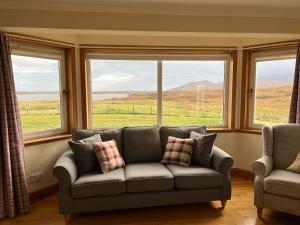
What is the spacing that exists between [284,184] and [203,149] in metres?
0.90

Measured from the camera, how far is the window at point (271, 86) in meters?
3.38

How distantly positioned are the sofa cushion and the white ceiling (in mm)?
1465

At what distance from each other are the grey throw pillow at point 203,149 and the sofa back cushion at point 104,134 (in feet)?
3.11

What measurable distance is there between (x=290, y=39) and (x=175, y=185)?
2.37 metres

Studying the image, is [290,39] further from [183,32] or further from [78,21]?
[78,21]

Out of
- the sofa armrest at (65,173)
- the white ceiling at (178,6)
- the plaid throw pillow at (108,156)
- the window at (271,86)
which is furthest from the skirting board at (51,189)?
the white ceiling at (178,6)

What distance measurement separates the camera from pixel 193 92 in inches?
151

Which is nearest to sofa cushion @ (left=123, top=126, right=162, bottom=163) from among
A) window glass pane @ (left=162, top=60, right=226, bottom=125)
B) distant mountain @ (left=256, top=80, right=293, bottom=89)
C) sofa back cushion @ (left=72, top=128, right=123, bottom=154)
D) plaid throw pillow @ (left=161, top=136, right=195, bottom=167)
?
sofa back cushion @ (left=72, top=128, right=123, bottom=154)

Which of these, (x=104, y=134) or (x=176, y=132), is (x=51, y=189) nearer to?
(x=104, y=134)

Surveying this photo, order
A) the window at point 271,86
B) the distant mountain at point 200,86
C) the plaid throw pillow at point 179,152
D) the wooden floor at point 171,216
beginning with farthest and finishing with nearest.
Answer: the distant mountain at point 200,86 < the window at point 271,86 < the plaid throw pillow at point 179,152 < the wooden floor at point 171,216

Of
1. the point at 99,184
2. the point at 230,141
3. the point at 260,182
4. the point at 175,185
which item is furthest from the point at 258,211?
Answer: the point at 99,184

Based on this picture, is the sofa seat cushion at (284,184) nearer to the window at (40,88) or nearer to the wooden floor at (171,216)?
the wooden floor at (171,216)

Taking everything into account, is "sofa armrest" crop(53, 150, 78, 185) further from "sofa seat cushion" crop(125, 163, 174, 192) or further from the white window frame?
the white window frame

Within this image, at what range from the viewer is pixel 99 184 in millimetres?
2463
